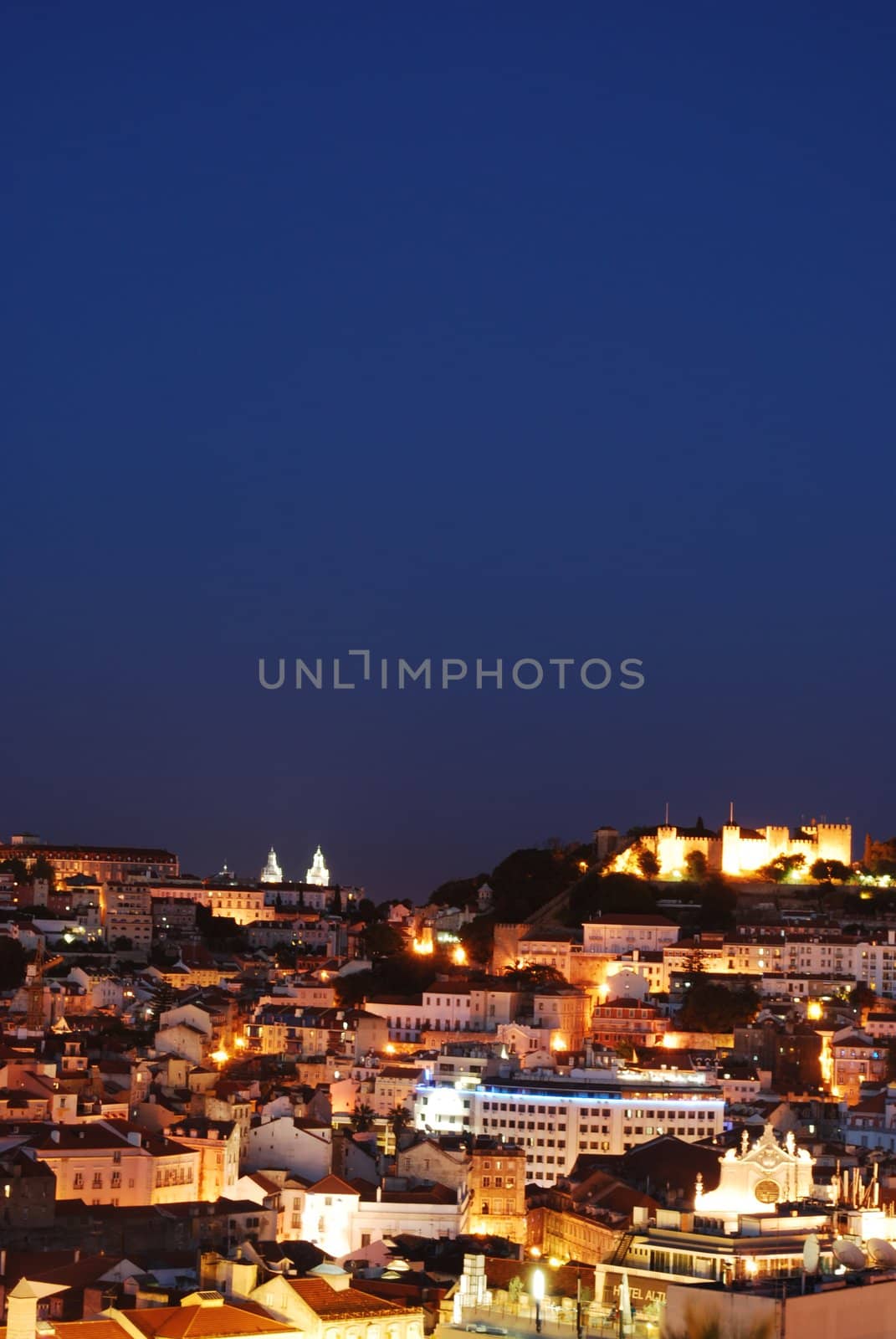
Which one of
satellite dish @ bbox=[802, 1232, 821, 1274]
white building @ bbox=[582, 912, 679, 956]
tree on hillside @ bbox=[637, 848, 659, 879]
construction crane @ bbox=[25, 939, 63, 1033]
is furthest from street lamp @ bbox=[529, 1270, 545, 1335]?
tree on hillside @ bbox=[637, 848, 659, 879]

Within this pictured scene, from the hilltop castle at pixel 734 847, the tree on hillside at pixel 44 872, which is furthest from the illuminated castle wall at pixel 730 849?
the tree on hillside at pixel 44 872

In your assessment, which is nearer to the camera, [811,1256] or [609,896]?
[811,1256]

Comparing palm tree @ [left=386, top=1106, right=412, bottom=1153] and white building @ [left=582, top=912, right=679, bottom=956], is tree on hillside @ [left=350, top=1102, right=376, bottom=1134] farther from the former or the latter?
white building @ [left=582, top=912, right=679, bottom=956]

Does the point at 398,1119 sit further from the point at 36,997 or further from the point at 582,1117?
the point at 36,997

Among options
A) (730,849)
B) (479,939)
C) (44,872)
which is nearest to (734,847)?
(730,849)

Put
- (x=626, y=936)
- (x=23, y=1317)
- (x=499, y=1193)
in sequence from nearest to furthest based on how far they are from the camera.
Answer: (x=23, y=1317), (x=499, y=1193), (x=626, y=936)

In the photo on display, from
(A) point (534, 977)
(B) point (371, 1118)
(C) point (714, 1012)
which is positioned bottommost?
(B) point (371, 1118)
